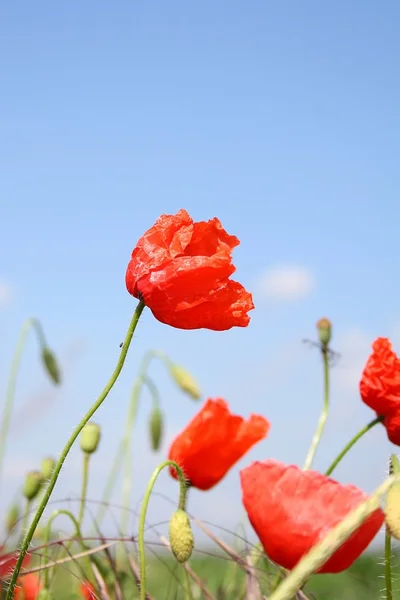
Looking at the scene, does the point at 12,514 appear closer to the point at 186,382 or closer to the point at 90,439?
the point at 186,382

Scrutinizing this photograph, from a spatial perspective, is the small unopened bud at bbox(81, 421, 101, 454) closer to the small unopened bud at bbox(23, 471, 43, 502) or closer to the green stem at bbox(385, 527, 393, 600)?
the small unopened bud at bbox(23, 471, 43, 502)

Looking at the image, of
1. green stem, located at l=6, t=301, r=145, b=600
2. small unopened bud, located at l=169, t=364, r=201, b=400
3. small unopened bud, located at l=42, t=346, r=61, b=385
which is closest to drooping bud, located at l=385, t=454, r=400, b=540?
green stem, located at l=6, t=301, r=145, b=600

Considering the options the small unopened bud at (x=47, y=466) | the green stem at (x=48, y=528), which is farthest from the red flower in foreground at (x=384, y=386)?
the small unopened bud at (x=47, y=466)

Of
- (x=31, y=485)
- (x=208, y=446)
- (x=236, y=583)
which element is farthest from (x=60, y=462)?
(x=236, y=583)

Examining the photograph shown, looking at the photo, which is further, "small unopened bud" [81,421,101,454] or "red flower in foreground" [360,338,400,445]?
"small unopened bud" [81,421,101,454]

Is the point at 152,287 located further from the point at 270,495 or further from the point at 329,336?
the point at 329,336

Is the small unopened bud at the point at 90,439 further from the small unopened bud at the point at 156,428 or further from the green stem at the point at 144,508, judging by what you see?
the small unopened bud at the point at 156,428
